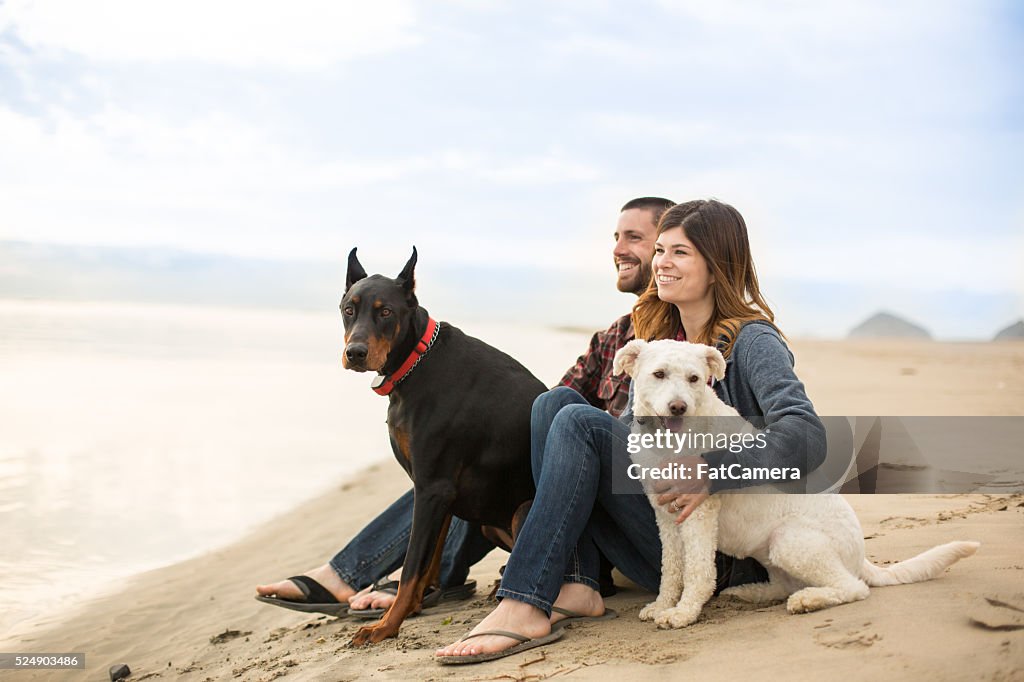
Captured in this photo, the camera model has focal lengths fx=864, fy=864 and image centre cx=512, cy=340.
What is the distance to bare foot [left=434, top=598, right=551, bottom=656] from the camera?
10.6ft

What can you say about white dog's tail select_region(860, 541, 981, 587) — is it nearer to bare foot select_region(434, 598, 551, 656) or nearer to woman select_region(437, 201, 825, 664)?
woman select_region(437, 201, 825, 664)

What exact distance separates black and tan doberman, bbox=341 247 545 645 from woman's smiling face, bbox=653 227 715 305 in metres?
0.88

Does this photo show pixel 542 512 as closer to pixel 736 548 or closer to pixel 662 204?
pixel 736 548

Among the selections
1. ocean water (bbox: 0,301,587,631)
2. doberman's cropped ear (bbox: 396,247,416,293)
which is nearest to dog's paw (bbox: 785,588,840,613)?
doberman's cropped ear (bbox: 396,247,416,293)

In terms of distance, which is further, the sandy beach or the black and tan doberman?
the black and tan doberman

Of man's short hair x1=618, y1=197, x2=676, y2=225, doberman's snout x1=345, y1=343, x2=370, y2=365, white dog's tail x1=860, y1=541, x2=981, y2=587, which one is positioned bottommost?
white dog's tail x1=860, y1=541, x2=981, y2=587

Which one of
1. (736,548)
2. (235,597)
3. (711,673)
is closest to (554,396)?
(736,548)

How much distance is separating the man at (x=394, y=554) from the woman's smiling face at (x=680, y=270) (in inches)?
32.3

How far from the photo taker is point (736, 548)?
10.7 feet

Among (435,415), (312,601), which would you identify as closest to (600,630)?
(435,415)

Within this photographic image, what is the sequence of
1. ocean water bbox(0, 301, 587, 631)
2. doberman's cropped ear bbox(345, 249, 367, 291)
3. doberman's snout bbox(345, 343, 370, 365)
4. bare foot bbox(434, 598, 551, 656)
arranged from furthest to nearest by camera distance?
ocean water bbox(0, 301, 587, 631)
doberman's cropped ear bbox(345, 249, 367, 291)
doberman's snout bbox(345, 343, 370, 365)
bare foot bbox(434, 598, 551, 656)

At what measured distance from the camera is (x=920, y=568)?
123 inches

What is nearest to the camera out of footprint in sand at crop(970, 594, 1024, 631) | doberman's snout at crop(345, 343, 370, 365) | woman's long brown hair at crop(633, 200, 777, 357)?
footprint in sand at crop(970, 594, 1024, 631)

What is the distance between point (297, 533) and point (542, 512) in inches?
172
